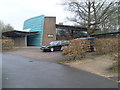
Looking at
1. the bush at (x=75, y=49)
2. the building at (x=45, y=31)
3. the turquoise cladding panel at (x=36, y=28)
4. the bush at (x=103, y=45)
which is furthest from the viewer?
the turquoise cladding panel at (x=36, y=28)

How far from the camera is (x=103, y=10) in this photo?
23.7 m

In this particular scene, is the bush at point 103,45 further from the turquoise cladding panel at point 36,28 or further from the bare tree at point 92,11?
the turquoise cladding panel at point 36,28

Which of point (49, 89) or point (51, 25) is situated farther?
point (51, 25)

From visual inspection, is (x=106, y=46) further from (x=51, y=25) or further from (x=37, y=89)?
(x=51, y=25)

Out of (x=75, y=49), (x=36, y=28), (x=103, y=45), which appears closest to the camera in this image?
(x=75, y=49)

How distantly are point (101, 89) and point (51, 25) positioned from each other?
27100 mm

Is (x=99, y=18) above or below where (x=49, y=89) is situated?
above

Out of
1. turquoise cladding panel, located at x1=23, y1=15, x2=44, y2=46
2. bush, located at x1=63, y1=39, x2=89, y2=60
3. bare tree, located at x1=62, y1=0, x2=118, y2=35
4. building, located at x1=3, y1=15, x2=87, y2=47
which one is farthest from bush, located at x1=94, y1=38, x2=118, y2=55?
turquoise cladding panel, located at x1=23, y1=15, x2=44, y2=46

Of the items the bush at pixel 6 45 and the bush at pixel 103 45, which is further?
the bush at pixel 6 45

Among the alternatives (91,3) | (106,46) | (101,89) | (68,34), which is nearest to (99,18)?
(91,3)

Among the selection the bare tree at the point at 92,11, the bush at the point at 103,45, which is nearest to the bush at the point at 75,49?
the bush at the point at 103,45

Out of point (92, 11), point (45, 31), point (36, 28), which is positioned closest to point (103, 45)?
point (92, 11)

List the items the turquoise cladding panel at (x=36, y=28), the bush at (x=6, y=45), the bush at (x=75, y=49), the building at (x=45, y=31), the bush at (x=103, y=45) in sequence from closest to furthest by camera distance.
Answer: the bush at (x=75, y=49) → the bush at (x=103, y=45) → the bush at (x=6, y=45) → the building at (x=45, y=31) → the turquoise cladding panel at (x=36, y=28)

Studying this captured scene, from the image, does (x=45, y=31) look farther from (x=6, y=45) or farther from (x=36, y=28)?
(x=6, y=45)
